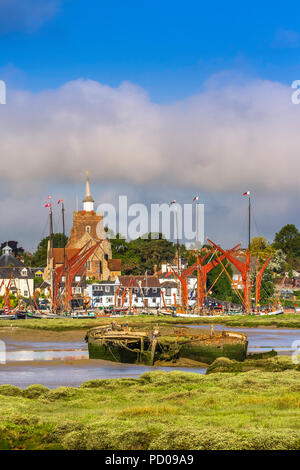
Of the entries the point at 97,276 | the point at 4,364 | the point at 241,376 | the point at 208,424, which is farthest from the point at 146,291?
the point at 208,424

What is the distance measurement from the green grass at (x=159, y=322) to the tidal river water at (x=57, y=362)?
11282 millimetres

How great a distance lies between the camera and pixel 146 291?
157 meters

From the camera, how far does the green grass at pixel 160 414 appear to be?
1933 cm

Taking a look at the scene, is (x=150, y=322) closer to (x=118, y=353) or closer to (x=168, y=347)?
(x=118, y=353)

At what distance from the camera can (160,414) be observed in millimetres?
23781

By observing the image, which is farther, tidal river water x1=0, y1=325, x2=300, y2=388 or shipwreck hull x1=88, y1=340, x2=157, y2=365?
shipwreck hull x1=88, y1=340, x2=157, y2=365

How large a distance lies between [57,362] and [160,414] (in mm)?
28677

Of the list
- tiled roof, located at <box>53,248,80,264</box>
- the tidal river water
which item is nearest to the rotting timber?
the tidal river water

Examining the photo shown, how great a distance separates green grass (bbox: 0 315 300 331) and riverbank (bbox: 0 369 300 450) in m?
59.2

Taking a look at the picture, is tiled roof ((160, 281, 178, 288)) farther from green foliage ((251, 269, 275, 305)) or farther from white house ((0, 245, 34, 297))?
white house ((0, 245, 34, 297))

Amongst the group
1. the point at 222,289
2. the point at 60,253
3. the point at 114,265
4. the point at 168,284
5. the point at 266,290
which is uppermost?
the point at 60,253

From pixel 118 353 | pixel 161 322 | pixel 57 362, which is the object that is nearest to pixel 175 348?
pixel 118 353

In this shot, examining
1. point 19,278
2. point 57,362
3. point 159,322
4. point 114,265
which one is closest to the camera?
point 57,362

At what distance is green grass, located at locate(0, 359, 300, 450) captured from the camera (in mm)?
19328
